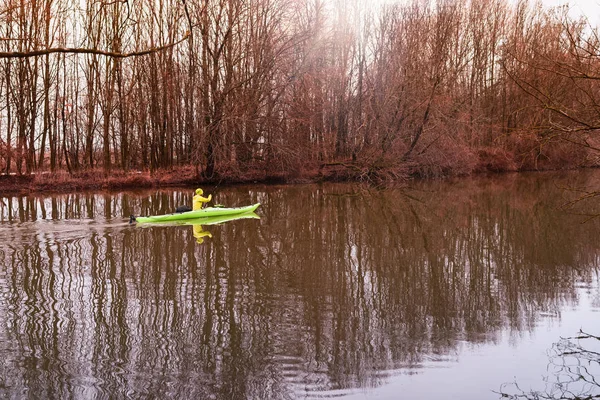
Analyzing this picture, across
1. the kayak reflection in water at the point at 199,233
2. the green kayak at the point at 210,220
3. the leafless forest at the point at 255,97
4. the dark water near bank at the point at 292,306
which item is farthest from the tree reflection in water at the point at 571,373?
the leafless forest at the point at 255,97

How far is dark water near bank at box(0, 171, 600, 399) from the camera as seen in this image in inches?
211

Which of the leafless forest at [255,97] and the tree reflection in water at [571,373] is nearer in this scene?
the tree reflection in water at [571,373]

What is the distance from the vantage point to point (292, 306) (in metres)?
7.54

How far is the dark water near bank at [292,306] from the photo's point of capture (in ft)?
17.6

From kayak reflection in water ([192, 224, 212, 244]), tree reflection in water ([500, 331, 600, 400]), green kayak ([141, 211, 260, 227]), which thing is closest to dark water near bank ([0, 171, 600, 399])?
tree reflection in water ([500, 331, 600, 400])

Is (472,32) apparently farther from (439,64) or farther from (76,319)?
(76,319)

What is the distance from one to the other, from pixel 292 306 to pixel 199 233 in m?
6.47

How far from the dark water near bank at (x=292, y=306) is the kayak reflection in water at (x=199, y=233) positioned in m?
0.25

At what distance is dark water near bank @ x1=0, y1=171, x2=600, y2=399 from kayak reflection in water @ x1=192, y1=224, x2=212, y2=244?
0.81 ft

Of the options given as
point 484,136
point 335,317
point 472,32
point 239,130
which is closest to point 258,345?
point 335,317

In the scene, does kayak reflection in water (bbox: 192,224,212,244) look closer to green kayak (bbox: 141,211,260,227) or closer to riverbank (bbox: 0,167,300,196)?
green kayak (bbox: 141,211,260,227)

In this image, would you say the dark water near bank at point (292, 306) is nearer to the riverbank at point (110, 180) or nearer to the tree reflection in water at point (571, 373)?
the tree reflection in water at point (571, 373)

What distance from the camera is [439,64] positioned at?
91.6ft

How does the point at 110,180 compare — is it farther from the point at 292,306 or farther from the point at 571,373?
the point at 571,373
